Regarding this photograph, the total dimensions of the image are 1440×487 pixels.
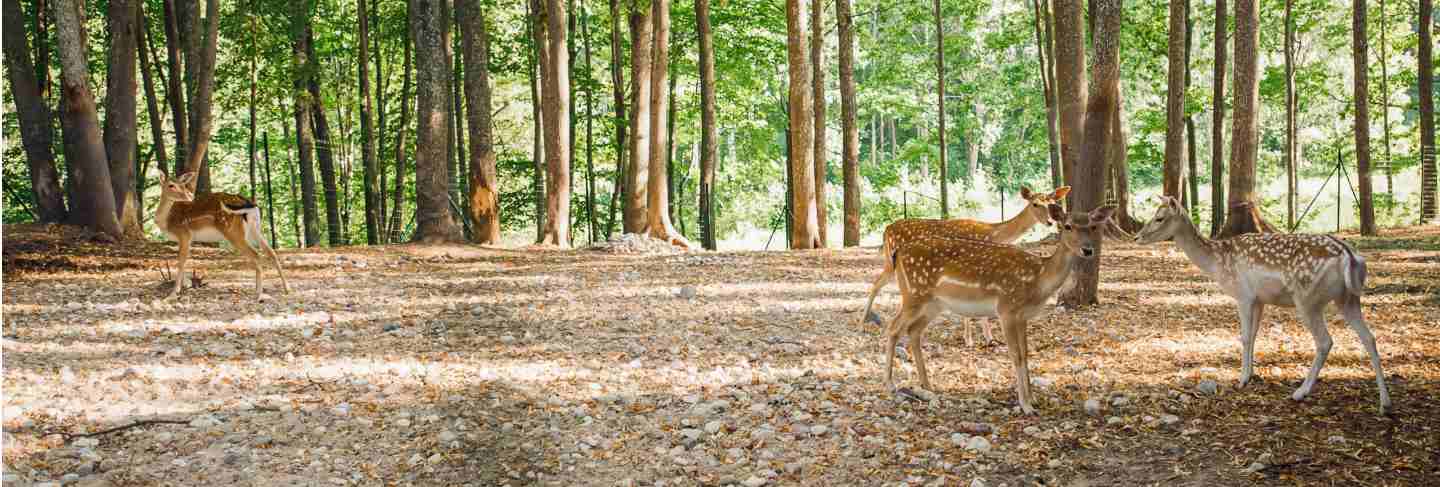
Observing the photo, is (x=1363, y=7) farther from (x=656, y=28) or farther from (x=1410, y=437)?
(x=1410, y=437)

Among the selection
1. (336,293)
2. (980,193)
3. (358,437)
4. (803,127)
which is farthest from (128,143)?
(980,193)

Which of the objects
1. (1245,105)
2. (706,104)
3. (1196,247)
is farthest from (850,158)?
(1196,247)

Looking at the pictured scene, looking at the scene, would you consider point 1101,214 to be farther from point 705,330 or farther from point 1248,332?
point 705,330

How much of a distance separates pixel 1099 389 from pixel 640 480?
314 cm

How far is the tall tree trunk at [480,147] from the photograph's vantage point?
19172mm

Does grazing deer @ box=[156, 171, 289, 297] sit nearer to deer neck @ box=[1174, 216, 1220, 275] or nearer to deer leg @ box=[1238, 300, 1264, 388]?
deer neck @ box=[1174, 216, 1220, 275]

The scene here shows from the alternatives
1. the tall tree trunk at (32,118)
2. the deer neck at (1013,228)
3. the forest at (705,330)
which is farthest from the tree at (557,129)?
the deer neck at (1013,228)

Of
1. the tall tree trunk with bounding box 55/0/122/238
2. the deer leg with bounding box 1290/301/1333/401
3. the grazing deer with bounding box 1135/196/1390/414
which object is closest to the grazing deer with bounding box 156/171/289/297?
the tall tree trunk with bounding box 55/0/122/238

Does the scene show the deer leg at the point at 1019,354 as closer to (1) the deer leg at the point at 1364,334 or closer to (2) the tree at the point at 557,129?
(1) the deer leg at the point at 1364,334

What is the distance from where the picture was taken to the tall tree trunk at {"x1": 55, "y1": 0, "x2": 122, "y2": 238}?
579 inches

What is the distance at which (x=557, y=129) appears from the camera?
19062 mm

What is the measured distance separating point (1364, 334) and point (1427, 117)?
17.4m

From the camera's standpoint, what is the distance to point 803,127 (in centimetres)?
1803

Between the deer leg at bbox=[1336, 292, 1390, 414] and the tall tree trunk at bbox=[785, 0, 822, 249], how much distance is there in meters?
12.0
